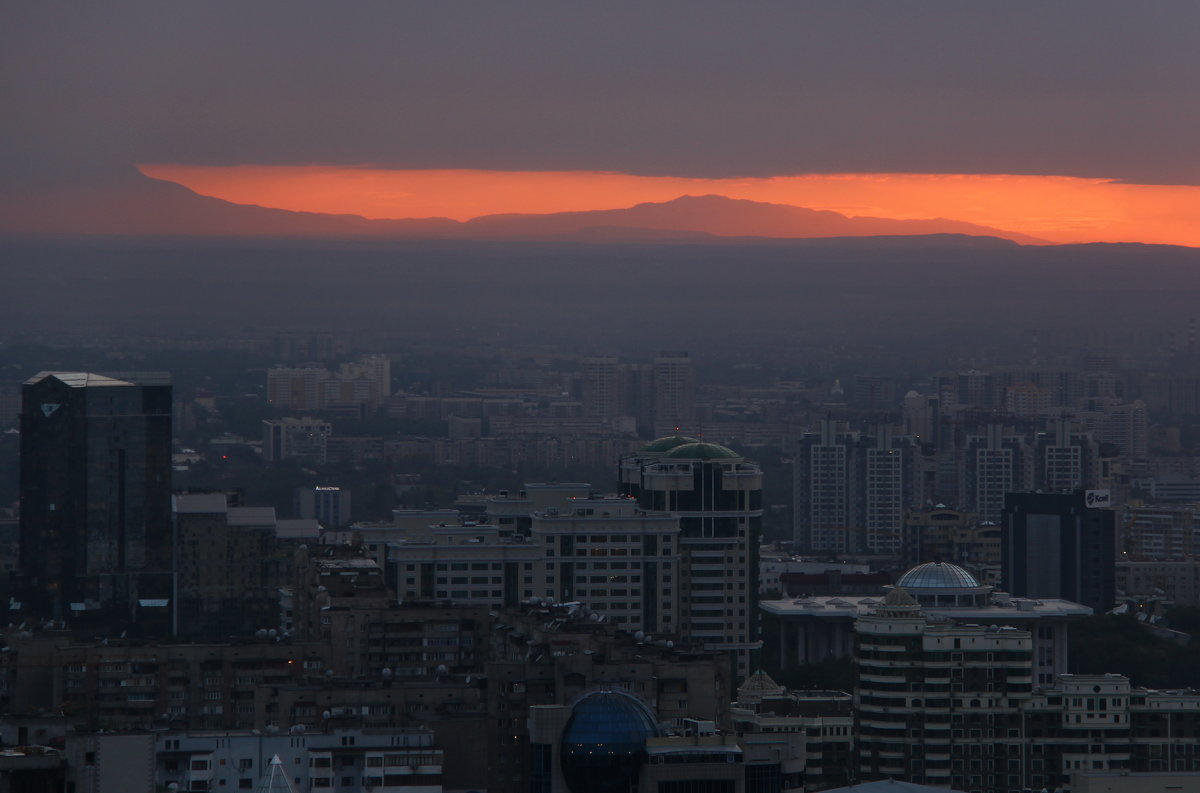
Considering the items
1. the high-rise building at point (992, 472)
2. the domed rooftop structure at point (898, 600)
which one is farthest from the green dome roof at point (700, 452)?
the high-rise building at point (992, 472)

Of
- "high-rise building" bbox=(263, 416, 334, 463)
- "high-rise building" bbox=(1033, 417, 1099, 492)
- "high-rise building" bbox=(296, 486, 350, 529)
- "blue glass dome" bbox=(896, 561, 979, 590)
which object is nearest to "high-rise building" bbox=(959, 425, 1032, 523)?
"high-rise building" bbox=(1033, 417, 1099, 492)

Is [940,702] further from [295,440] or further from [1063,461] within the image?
[295,440]

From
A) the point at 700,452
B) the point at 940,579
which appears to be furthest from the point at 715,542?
the point at 940,579

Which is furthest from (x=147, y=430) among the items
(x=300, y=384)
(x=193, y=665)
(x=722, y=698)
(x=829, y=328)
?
(x=829, y=328)

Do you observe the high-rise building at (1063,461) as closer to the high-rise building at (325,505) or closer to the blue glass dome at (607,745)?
the high-rise building at (325,505)

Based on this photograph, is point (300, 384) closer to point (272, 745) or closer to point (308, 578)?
point (308, 578)
